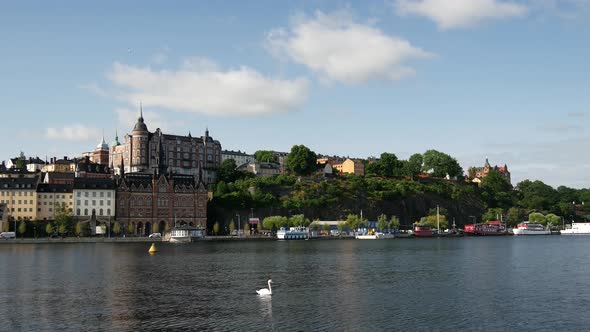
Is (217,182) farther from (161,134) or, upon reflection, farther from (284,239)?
(284,239)

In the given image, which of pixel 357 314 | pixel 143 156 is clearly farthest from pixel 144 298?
pixel 143 156

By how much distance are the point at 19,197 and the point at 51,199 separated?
7274 millimetres

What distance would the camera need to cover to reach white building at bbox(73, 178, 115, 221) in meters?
155

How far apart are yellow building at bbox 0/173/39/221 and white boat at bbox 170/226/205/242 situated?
3480 cm

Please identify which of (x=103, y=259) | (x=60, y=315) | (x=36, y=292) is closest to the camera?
(x=60, y=315)

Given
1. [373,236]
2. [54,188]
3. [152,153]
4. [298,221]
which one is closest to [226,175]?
[152,153]

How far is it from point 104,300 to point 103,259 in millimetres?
41732

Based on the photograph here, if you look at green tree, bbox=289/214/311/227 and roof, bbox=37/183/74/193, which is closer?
roof, bbox=37/183/74/193

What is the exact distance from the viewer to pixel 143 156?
189m

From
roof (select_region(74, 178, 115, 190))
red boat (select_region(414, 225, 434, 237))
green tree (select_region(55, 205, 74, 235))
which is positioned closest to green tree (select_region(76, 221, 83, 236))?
green tree (select_region(55, 205, 74, 235))

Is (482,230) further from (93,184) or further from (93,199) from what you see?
(93,184)

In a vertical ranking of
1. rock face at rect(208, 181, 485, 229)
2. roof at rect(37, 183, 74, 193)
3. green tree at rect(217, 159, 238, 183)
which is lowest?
rock face at rect(208, 181, 485, 229)

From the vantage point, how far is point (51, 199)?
156000mm

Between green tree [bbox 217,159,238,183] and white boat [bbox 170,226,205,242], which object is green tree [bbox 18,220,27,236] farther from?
green tree [bbox 217,159,238,183]
